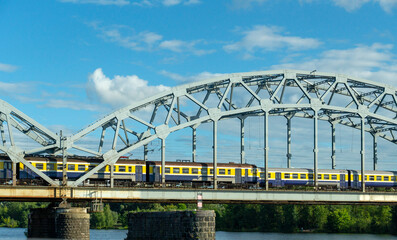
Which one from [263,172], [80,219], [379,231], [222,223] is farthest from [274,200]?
[222,223]

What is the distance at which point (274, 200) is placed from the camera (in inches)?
3123

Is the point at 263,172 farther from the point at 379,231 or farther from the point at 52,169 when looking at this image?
the point at 379,231

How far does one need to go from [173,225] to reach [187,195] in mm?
12303

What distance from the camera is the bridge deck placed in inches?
2650

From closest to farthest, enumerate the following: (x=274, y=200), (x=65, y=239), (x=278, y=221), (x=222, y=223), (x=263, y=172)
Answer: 1. (x=65, y=239)
2. (x=274, y=200)
3. (x=263, y=172)
4. (x=278, y=221)
5. (x=222, y=223)

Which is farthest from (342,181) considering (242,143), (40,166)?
(40,166)

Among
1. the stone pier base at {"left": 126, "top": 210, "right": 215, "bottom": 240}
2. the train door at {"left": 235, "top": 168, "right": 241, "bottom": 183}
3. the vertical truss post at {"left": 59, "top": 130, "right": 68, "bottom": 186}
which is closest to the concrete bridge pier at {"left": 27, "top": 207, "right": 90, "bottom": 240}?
the vertical truss post at {"left": 59, "top": 130, "right": 68, "bottom": 186}

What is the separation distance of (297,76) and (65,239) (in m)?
40.8

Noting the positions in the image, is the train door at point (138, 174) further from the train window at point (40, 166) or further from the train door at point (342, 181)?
the train door at point (342, 181)

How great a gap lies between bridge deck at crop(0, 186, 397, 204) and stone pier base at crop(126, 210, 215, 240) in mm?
2976

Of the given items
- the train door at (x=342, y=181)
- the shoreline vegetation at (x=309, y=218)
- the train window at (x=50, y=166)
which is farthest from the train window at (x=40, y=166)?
the shoreline vegetation at (x=309, y=218)

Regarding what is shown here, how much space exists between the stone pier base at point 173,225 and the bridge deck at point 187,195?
2.98 meters

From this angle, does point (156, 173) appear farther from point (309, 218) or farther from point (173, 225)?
point (309, 218)

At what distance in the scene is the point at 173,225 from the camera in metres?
62.1
